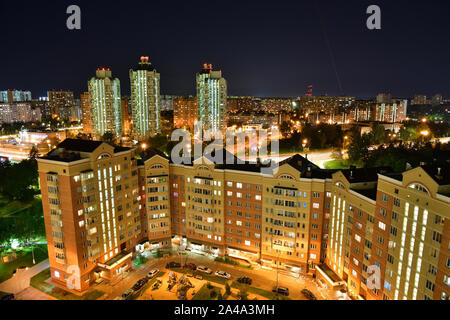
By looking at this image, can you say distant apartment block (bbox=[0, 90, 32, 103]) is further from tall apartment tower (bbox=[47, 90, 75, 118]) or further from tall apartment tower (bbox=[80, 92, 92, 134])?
tall apartment tower (bbox=[80, 92, 92, 134])

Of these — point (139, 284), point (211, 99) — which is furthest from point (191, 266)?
point (211, 99)

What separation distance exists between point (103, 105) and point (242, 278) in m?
65.6

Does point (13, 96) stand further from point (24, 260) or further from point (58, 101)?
point (24, 260)

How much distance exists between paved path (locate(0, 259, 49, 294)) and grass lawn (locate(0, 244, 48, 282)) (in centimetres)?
64

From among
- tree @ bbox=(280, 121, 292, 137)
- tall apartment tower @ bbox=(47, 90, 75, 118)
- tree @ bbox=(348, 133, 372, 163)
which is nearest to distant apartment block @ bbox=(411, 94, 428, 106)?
A: tree @ bbox=(280, 121, 292, 137)

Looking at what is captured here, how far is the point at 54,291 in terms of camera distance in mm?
22531

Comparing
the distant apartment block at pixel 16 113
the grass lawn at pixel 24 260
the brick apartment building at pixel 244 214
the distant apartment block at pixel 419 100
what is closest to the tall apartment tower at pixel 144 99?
the grass lawn at pixel 24 260

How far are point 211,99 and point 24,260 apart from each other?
59.6 m

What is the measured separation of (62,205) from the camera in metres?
21.6

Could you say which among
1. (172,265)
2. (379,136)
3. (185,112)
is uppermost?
(185,112)

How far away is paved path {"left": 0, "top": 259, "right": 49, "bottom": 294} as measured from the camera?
23031mm

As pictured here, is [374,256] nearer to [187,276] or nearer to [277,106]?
[187,276]

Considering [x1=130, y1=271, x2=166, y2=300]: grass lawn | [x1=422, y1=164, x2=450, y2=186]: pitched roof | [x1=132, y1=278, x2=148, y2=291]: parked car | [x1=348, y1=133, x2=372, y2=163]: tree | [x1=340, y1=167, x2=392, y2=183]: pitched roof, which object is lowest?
[x1=130, y1=271, x2=166, y2=300]: grass lawn

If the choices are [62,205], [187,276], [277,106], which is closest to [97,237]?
[62,205]
